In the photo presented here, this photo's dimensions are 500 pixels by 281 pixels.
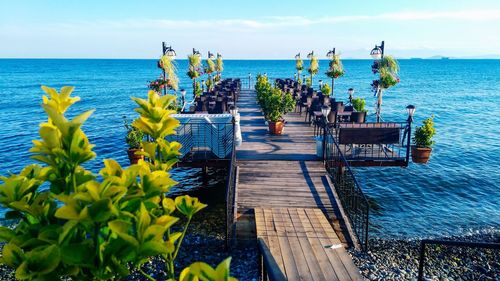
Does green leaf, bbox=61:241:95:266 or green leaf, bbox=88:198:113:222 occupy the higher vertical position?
green leaf, bbox=88:198:113:222

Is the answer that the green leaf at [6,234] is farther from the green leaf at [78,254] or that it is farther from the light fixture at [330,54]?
the light fixture at [330,54]

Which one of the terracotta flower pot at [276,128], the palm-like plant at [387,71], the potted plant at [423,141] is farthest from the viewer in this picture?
the palm-like plant at [387,71]

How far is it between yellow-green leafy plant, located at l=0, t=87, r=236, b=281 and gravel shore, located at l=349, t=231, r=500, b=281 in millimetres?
6589

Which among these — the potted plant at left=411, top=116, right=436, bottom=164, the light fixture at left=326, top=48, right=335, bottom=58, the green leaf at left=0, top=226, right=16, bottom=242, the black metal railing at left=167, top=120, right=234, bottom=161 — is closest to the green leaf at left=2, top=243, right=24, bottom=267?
the green leaf at left=0, top=226, right=16, bottom=242

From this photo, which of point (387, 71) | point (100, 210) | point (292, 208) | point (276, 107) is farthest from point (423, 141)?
point (100, 210)

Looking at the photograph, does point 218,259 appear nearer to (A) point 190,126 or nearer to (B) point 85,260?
(A) point 190,126

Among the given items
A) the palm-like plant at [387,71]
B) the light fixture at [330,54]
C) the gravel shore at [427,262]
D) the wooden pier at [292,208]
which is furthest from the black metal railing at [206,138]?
the light fixture at [330,54]

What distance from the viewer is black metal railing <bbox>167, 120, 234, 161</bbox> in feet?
36.0

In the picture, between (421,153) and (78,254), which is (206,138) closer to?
(421,153)

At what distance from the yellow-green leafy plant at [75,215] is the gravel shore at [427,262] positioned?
6.59m

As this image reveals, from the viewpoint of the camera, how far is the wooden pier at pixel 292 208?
19.8 feet

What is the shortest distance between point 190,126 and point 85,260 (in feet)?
32.4

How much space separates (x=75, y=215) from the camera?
1137 millimetres

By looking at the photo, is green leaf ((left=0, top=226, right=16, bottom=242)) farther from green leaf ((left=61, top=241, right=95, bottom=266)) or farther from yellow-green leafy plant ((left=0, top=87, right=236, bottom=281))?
green leaf ((left=61, top=241, right=95, bottom=266))
